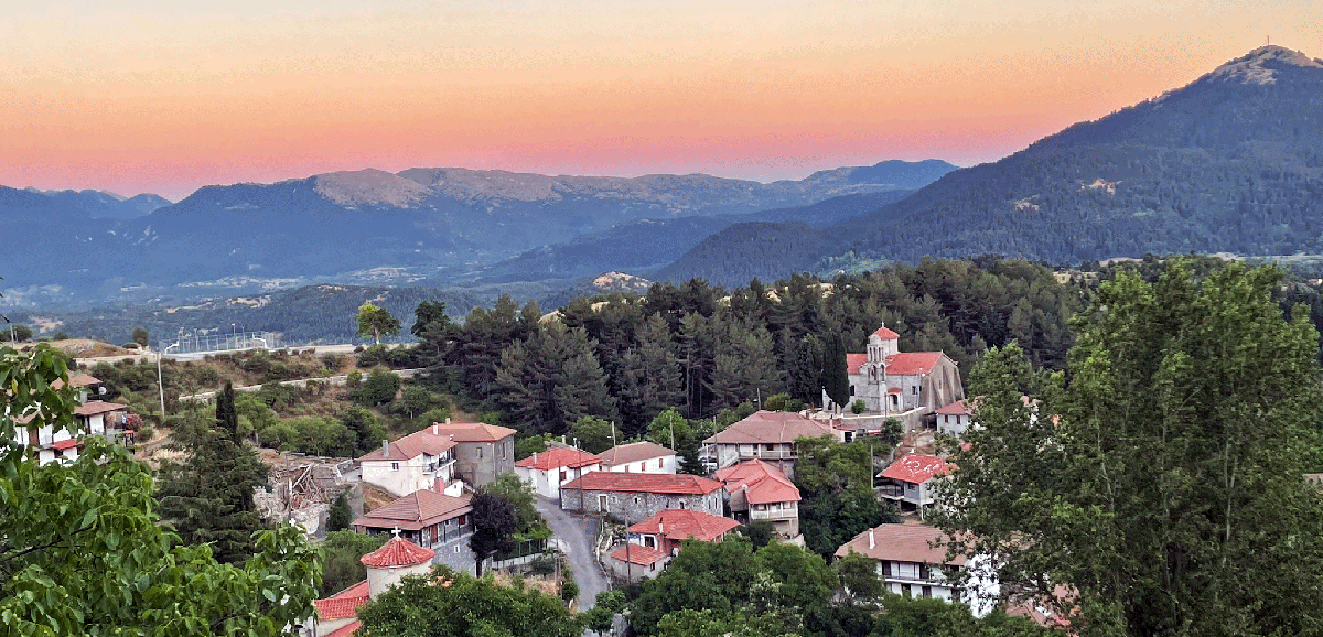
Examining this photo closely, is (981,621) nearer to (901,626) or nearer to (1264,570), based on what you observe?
(1264,570)

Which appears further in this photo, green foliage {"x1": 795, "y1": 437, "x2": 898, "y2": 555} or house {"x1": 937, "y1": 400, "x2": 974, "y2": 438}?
house {"x1": 937, "y1": 400, "x2": 974, "y2": 438}

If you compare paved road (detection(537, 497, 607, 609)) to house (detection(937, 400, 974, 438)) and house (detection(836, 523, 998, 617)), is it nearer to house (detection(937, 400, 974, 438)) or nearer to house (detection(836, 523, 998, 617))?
house (detection(836, 523, 998, 617))

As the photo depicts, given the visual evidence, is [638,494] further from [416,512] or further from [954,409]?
[954,409]

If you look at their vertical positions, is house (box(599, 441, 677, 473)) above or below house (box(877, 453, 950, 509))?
above

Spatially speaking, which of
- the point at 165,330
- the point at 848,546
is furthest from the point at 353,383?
the point at 165,330

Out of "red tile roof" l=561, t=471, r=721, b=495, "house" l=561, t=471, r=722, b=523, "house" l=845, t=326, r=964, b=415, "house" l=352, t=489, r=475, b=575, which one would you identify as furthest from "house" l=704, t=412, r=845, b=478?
"house" l=352, t=489, r=475, b=575

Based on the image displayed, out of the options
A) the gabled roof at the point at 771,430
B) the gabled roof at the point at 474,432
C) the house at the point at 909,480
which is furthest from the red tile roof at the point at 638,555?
the house at the point at 909,480
